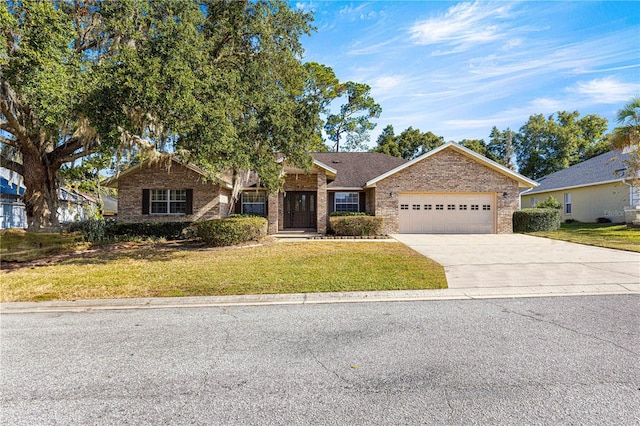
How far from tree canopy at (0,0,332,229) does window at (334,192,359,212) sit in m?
7.02

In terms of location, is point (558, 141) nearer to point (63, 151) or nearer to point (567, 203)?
point (567, 203)

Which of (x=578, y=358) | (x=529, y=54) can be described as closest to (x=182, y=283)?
(x=578, y=358)

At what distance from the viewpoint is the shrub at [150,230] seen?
16844 millimetres

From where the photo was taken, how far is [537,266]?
9039 millimetres

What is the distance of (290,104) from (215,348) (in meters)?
10.7

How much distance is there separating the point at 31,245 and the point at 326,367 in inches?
543

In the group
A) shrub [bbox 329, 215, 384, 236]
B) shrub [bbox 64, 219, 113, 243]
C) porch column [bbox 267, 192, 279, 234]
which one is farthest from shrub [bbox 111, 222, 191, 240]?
shrub [bbox 329, 215, 384, 236]

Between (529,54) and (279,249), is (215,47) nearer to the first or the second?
(279,249)

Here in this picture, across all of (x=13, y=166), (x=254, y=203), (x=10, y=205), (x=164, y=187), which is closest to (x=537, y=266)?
(x=254, y=203)

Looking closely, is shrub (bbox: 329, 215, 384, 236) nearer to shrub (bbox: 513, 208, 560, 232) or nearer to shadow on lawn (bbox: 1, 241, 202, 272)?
shadow on lawn (bbox: 1, 241, 202, 272)

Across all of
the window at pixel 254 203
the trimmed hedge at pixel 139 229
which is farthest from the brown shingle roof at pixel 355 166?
the trimmed hedge at pixel 139 229

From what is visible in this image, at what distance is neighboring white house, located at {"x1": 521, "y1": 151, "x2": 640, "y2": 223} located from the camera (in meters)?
21.0

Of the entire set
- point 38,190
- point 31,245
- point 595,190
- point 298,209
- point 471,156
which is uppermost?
point 471,156

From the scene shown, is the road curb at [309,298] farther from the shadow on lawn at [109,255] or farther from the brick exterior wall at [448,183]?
the brick exterior wall at [448,183]
